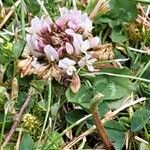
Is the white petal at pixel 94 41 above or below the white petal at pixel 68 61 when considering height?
above

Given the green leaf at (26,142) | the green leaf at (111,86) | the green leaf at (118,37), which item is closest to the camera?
the green leaf at (26,142)

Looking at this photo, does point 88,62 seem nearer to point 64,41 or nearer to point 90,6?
point 64,41

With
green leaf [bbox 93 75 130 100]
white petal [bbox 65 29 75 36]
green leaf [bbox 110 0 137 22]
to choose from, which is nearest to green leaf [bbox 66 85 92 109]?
green leaf [bbox 93 75 130 100]

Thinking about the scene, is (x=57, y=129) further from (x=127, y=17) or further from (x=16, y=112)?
(x=127, y=17)

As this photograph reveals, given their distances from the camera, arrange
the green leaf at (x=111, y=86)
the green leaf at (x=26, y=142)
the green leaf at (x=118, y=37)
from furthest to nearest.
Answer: the green leaf at (x=118, y=37) → the green leaf at (x=111, y=86) → the green leaf at (x=26, y=142)

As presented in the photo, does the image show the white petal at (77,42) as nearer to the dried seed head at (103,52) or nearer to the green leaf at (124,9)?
the dried seed head at (103,52)

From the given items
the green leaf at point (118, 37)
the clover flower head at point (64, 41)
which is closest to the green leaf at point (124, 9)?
the green leaf at point (118, 37)
